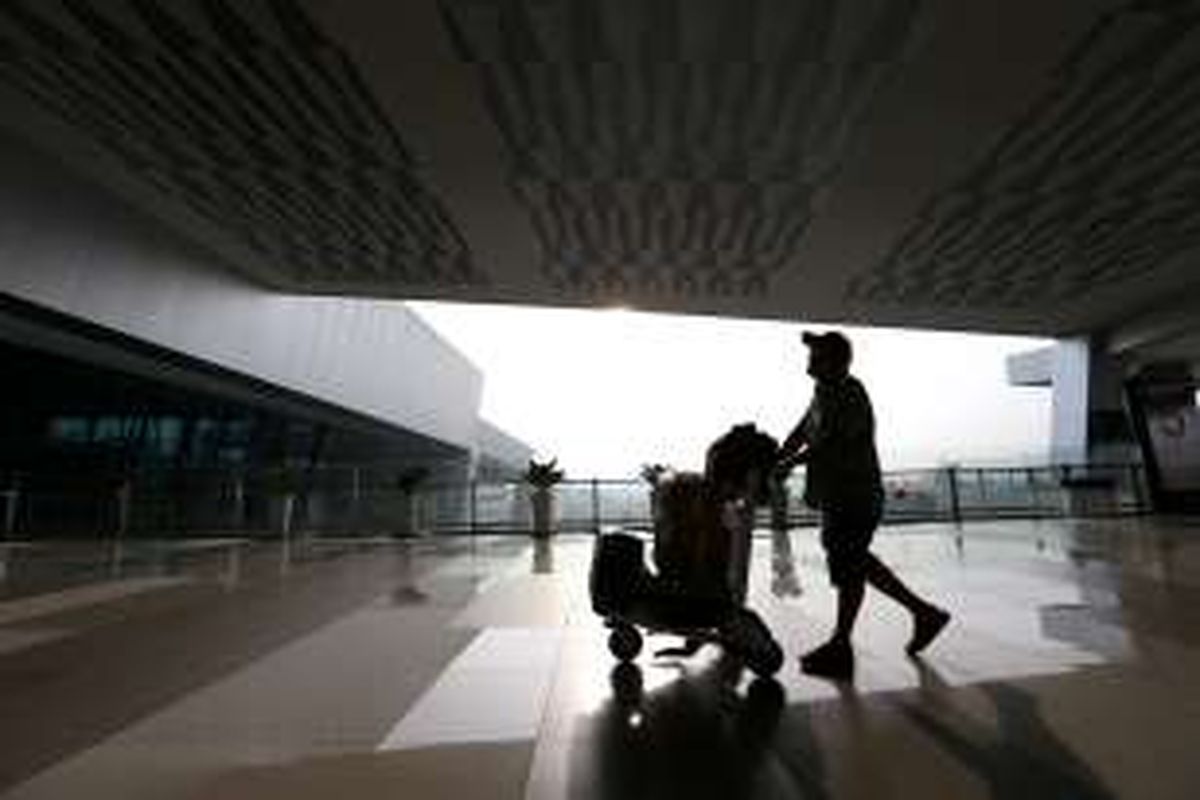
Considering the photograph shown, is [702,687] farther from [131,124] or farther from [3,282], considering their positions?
[3,282]

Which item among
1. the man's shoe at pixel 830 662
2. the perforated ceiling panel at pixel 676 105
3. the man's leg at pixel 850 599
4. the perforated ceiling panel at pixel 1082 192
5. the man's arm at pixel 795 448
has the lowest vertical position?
the man's shoe at pixel 830 662

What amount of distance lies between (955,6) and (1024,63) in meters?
1.76

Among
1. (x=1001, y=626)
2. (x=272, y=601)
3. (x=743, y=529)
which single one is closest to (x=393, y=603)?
(x=272, y=601)

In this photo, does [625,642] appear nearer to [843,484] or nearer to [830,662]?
[830,662]

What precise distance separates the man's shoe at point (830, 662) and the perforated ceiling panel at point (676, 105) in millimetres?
6509

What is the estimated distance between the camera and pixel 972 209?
1502 cm

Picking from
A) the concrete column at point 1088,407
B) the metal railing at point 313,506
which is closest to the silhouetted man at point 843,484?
the metal railing at point 313,506

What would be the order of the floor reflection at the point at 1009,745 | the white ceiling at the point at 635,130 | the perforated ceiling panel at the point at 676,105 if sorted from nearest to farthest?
the floor reflection at the point at 1009,745, the perforated ceiling panel at the point at 676,105, the white ceiling at the point at 635,130

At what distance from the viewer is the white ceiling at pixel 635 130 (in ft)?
29.7

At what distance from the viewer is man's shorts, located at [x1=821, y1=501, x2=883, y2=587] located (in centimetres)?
471

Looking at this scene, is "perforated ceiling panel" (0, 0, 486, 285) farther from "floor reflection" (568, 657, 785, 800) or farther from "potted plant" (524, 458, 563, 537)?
"floor reflection" (568, 657, 785, 800)

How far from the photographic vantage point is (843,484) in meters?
4.76

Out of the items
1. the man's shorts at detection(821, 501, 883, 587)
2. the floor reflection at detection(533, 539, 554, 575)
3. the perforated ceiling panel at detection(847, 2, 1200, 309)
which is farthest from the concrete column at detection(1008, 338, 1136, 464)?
the man's shorts at detection(821, 501, 883, 587)

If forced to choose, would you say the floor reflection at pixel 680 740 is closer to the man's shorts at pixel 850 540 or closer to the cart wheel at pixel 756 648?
the cart wheel at pixel 756 648
